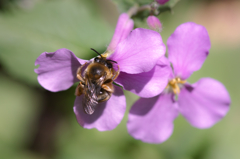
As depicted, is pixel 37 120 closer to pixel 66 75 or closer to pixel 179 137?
pixel 179 137

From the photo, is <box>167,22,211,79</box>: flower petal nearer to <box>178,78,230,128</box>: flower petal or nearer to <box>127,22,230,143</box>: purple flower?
<box>127,22,230,143</box>: purple flower

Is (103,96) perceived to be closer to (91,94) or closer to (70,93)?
(91,94)

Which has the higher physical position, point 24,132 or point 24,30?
point 24,30

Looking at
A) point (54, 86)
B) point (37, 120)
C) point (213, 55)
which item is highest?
point (54, 86)

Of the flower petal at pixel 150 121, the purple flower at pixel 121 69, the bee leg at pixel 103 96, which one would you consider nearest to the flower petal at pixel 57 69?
the purple flower at pixel 121 69

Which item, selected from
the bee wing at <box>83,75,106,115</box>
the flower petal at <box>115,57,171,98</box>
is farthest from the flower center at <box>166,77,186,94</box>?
the bee wing at <box>83,75,106,115</box>

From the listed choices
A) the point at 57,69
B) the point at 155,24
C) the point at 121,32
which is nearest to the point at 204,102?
the point at 155,24

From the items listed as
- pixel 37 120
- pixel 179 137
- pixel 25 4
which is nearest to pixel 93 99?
pixel 179 137
